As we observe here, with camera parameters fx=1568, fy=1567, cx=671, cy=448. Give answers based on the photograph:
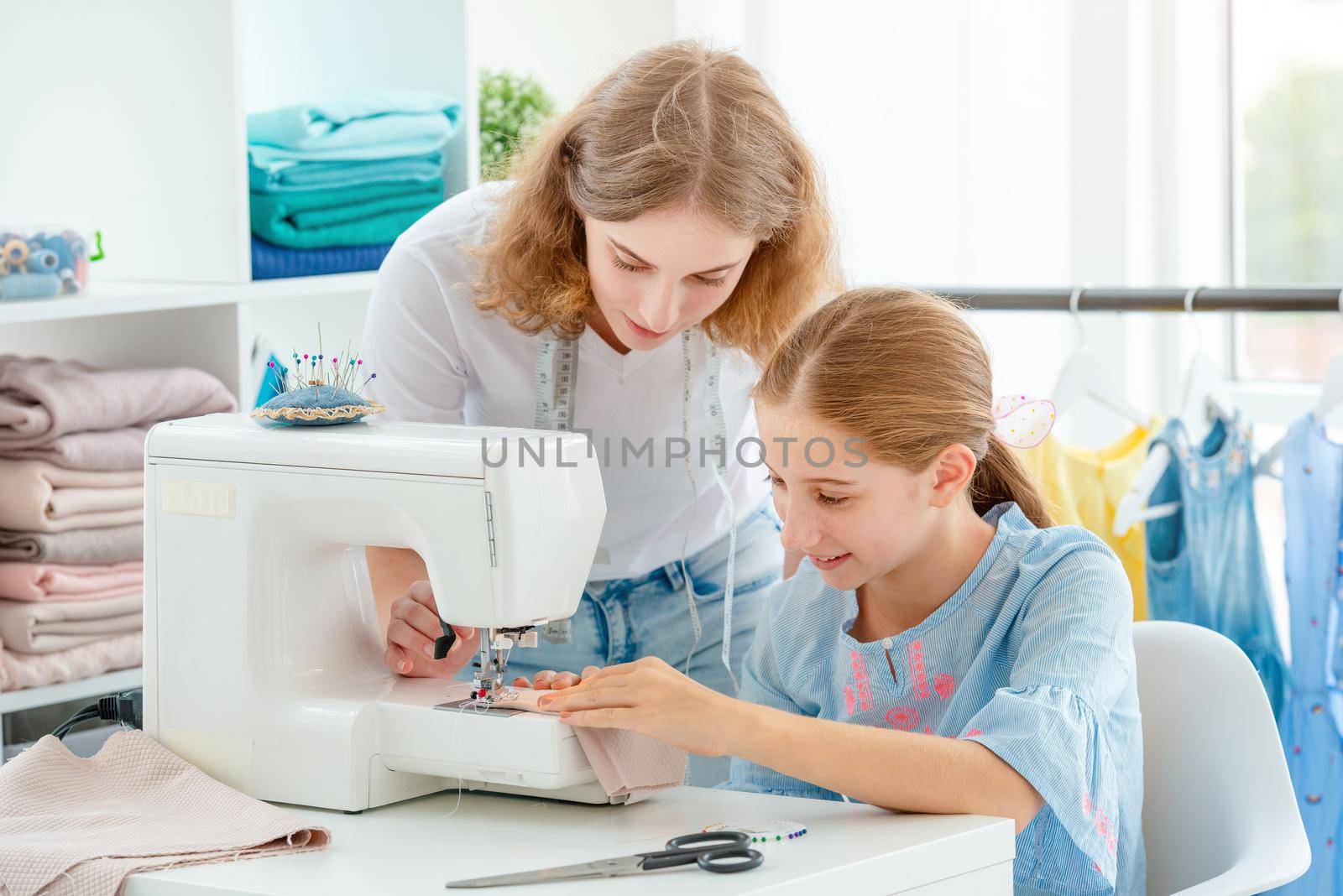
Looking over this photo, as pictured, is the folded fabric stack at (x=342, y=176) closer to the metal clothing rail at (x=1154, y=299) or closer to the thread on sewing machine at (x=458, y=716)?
the metal clothing rail at (x=1154, y=299)

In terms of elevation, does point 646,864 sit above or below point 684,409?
below

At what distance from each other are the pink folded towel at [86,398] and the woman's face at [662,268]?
667 mm

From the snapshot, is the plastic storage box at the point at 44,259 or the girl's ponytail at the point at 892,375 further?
the plastic storage box at the point at 44,259

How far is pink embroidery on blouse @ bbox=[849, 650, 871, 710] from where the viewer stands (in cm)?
150

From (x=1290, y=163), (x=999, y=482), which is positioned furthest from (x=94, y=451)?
(x=1290, y=163)

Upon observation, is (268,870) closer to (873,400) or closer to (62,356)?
(873,400)

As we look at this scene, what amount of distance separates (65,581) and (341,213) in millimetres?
604

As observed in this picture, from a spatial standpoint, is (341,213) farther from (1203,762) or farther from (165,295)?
(1203,762)

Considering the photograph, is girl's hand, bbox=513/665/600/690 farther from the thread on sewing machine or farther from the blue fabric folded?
the blue fabric folded

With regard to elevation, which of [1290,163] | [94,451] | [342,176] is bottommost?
[94,451]

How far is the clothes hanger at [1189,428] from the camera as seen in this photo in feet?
6.81

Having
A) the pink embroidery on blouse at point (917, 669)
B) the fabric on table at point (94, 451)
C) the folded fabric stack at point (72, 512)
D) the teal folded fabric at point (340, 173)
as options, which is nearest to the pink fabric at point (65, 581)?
the folded fabric stack at point (72, 512)

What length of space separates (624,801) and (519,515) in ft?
0.86

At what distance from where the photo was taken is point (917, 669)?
4.85ft
